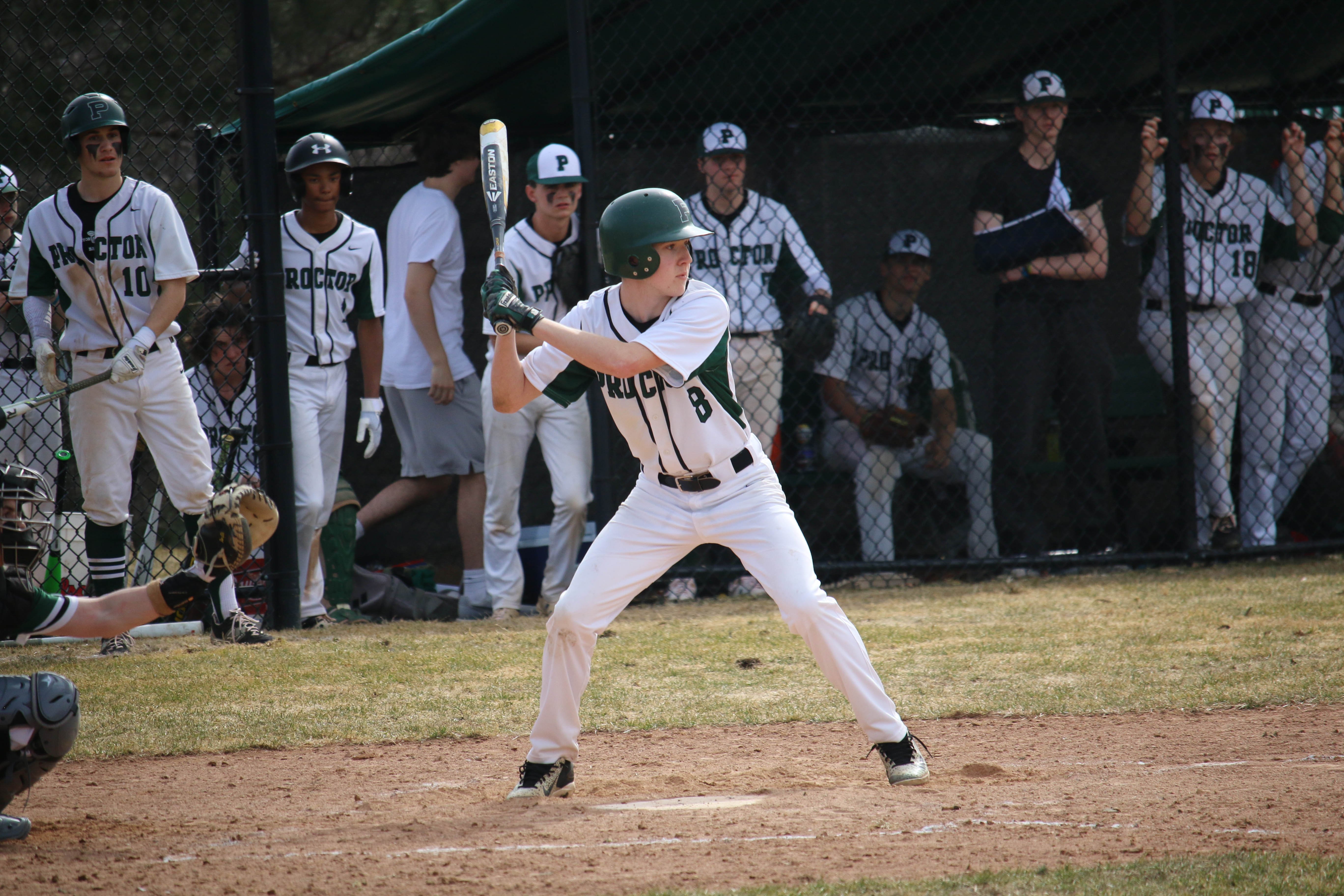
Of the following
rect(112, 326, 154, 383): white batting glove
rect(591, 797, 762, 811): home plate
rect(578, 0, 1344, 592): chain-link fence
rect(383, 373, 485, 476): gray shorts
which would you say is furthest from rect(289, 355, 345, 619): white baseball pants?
rect(591, 797, 762, 811): home plate

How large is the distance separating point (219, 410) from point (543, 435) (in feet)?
5.05

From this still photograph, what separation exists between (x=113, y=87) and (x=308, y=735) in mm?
6764

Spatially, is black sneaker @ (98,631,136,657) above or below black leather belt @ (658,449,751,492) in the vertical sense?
below

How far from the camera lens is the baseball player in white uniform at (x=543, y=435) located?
5895 millimetres

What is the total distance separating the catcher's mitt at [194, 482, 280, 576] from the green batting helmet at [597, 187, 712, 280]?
3.46 ft

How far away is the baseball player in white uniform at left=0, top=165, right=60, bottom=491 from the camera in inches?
227

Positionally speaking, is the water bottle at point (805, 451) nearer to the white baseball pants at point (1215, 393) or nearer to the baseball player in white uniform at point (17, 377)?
the white baseball pants at point (1215, 393)

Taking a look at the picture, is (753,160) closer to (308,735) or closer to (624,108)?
(624,108)

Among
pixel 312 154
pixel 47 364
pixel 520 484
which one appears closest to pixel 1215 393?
pixel 520 484

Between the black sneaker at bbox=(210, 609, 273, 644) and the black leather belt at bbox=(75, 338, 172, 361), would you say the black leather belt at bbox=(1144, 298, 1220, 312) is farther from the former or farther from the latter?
the black leather belt at bbox=(75, 338, 172, 361)

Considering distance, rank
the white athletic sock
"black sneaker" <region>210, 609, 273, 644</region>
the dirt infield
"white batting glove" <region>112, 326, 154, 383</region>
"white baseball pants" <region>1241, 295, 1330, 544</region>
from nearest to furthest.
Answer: the dirt infield → "white batting glove" <region>112, 326, 154, 383</region> → "black sneaker" <region>210, 609, 273, 644</region> → the white athletic sock → "white baseball pants" <region>1241, 295, 1330, 544</region>

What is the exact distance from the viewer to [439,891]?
8.09 feet

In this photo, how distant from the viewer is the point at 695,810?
9.94 feet

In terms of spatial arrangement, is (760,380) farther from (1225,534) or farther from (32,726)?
(32,726)
